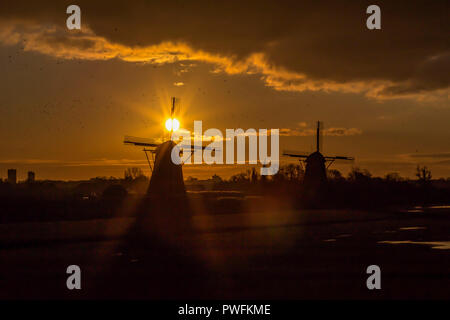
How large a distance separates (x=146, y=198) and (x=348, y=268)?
39.0 meters

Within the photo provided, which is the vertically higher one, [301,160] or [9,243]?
[301,160]

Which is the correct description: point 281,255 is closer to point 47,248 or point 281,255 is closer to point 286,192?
point 47,248

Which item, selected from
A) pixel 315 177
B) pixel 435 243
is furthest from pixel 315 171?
pixel 435 243

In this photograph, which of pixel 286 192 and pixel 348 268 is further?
pixel 286 192

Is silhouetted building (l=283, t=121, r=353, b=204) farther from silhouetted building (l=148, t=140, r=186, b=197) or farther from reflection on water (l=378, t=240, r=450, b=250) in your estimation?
reflection on water (l=378, t=240, r=450, b=250)

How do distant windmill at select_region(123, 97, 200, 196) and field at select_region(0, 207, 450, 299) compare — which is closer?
field at select_region(0, 207, 450, 299)

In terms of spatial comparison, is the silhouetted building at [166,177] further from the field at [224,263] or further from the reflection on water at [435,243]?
the reflection on water at [435,243]

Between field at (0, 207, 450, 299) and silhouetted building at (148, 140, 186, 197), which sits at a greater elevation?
silhouetted building at (148, 140, 186, 197)

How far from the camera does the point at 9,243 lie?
22.9 meters

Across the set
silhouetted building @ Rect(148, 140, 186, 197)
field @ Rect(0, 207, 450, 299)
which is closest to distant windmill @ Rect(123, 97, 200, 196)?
silhouetted building @ Rect(148, 140, 186, 197)

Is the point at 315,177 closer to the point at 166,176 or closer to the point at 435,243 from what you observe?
the point at 166,176
